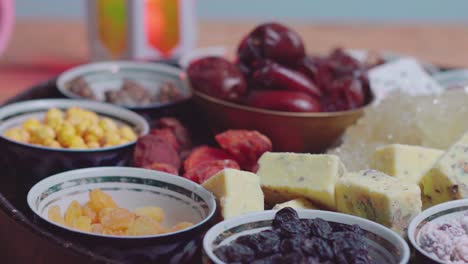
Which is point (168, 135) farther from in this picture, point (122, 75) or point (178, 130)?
point (122, 75)

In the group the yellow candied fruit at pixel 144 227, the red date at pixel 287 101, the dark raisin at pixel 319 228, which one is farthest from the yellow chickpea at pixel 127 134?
the dark raisin at pixel 319 228

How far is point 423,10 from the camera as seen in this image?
126 inches

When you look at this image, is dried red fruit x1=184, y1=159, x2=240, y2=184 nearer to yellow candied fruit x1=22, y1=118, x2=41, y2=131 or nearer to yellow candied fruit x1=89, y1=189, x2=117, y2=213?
yellow candied fruit x1=89, y1=189, x2=117, y2=213

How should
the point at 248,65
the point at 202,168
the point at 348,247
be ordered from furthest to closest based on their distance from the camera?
1. the point at 248,65
2. the point at 202,168
3. the point at 348,247

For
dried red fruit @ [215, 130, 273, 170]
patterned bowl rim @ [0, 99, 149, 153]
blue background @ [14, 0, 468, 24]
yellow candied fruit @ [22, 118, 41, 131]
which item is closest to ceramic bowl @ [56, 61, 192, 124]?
patterned bowl rim @ [0, 99, 149, 153]

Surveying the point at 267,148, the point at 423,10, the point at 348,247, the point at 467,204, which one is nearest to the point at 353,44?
the point at 423,10

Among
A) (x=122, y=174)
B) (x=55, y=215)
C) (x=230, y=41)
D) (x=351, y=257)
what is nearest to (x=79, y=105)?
(x=122, y=174)

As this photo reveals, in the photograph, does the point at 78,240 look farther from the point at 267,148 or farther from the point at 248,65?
the point at 248,65

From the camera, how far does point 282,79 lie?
1.50 m

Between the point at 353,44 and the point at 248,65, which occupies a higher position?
the point at 248,65

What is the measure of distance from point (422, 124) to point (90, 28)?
41.4 inches

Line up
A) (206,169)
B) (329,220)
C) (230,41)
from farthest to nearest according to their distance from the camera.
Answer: (230,41) < (206,169) < (329,220)

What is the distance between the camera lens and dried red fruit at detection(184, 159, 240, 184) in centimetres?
129

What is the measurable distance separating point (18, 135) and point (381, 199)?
664 mm
